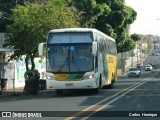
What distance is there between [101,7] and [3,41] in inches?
866

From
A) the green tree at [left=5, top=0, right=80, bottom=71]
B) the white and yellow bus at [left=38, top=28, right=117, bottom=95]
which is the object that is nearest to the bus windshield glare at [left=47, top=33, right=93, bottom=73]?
the white and yellow bus at [left=38, top=28, right=117, bottom=95]

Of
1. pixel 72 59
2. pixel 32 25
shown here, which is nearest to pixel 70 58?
pixel 72 59

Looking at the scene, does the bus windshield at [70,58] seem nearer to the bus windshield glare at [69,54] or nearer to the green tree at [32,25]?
the bus windshield glare at [69,54]

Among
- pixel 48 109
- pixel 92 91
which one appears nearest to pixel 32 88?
pixel 92 91

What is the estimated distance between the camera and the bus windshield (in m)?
26.0

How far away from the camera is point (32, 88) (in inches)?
1204

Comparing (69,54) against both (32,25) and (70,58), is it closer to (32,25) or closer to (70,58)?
(70,58)

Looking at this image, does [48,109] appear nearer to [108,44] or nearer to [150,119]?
[150,119]

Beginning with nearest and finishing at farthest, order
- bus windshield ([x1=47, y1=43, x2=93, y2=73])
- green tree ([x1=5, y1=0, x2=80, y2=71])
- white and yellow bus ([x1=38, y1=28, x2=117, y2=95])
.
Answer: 1. white and yellow bus ([x1=38, y1=28, x2=117, y2=95])
2. bus windshield ([x1=47, y1=43, x2=93, y2=73])
3. green tree ([x1=5, y1=0, x2=80, y2=71])

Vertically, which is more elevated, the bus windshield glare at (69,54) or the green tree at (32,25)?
the green tree at (32,25)

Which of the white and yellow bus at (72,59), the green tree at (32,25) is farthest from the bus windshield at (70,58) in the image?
the green tree at (32,25)

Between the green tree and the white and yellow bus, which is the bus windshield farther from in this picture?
the green tree

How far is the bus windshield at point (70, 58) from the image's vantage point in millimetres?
26000

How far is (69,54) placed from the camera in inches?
1032
